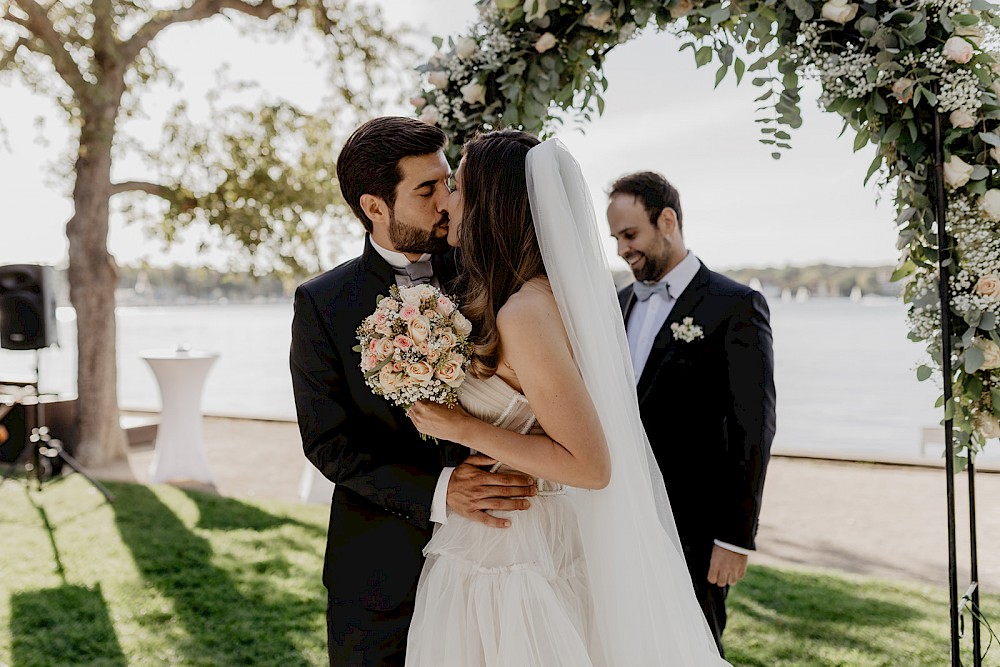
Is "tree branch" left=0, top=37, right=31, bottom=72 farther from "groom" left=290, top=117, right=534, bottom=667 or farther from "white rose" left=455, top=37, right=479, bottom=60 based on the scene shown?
"groom" left=290, top=117, right=534, bottom=667

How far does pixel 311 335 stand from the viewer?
244 centimetres

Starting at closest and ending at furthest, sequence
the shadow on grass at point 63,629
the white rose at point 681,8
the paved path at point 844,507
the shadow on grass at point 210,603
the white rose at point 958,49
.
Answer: the white rose at point 958,49 < the white rose at point 681,8 < the shadow on grass at point 63,629 < the shadow on grass at point 210,603 < the paved path at point 844,507

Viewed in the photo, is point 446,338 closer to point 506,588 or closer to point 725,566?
point 506,588

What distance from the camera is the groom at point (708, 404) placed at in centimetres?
292

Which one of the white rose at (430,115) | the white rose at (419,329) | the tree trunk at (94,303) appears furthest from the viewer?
the tree trunk at (94,303)

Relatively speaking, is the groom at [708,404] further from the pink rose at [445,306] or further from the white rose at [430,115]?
the pink rose at [445,306]

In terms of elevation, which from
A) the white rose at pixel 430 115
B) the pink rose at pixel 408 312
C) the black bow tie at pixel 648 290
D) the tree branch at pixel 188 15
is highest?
the tree branch at pixel 188 15

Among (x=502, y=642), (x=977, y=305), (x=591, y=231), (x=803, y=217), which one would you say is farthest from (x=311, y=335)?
(x=803, y=217)

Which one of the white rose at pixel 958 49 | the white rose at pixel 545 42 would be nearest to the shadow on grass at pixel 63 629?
the white rose at pixel 545 42

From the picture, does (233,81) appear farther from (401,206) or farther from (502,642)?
(502,642)

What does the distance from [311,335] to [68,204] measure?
891 cm

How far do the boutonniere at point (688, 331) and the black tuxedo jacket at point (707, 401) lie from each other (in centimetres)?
2

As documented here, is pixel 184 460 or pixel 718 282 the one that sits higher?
pixel 718 282

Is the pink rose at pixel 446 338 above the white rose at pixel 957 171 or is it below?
below
